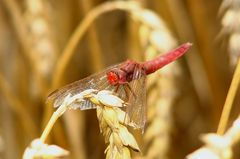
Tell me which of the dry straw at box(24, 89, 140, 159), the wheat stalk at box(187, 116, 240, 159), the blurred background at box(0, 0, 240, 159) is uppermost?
the blurred background at box(0, 0, 240, 159)

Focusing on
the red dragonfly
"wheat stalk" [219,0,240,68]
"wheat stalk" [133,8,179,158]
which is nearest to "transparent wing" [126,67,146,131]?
the red dragonfly

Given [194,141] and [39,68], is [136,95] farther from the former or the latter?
[194,141]

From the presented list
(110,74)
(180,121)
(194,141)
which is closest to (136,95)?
(110,74)

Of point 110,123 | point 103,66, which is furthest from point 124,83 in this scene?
point 103,66

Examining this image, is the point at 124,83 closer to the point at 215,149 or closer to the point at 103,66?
the point at 215,149

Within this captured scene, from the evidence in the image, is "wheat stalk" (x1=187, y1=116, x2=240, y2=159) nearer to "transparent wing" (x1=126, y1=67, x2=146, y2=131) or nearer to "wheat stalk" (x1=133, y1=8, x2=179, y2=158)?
"transparent wing" (x1=126, y1=67, x2=146, y2=131)

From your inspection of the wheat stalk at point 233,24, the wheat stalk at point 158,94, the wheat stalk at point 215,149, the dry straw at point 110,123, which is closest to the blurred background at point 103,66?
the wheat stalk at point 158,94
